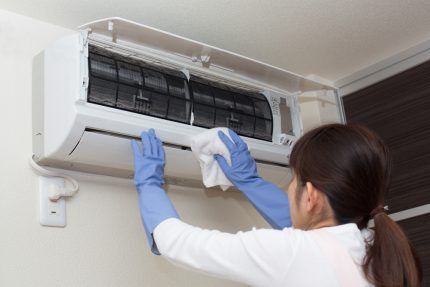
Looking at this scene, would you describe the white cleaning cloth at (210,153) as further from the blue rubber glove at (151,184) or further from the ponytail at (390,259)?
the ponytail at (390,259)

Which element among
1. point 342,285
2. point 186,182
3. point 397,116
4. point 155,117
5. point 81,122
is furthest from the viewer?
point 397,116

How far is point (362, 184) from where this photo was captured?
1.17m

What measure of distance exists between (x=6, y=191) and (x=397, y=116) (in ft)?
4.71

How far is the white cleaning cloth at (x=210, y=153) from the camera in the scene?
158 centimetres

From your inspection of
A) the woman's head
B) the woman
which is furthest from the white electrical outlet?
the woman's head

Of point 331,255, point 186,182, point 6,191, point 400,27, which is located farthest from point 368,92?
point 6,191

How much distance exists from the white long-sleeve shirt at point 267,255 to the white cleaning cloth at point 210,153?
0.43m

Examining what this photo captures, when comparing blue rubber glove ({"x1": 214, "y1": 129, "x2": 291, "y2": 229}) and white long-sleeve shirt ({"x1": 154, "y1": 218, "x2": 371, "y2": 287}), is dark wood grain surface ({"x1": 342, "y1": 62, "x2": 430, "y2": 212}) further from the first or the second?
white long-sleeve shirt ({"x1": 154, "y1": 218, "x2": 371, "y2": 287})

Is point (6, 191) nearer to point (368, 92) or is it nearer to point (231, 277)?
point (231, 277)

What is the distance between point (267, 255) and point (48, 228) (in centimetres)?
68

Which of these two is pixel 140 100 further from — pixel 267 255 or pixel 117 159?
pixel 267 255

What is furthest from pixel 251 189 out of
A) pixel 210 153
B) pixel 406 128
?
pixel 406 128

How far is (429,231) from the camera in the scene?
77.7 inches

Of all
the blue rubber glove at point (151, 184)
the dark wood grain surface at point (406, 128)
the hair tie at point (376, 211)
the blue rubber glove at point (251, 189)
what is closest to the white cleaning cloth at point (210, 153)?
the blue rubber glove at point (251, 189)
